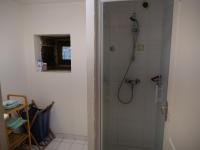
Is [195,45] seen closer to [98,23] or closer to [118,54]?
[98,23]

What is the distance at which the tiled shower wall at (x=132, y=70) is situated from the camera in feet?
6.68

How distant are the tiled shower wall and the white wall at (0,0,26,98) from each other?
4.68 feet

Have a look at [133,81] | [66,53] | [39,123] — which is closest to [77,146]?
[39,123]

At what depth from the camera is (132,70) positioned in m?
2.20

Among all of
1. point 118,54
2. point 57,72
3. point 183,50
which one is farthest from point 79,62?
point 183,50

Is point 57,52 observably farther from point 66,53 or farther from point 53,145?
point 53,145

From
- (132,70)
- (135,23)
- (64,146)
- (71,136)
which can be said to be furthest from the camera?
(71,136)

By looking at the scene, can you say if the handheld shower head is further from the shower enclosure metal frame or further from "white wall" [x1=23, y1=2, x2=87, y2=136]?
the shower enclosure metal frame

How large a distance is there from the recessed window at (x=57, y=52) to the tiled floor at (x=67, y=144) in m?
1.25

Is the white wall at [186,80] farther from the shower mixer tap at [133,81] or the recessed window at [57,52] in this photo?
the recessed window at [57,52]

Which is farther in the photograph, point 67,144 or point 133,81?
point 67,144

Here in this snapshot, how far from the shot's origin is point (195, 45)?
28.0 inches

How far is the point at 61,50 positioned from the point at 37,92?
877mm

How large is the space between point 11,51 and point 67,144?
1716 millimetres
